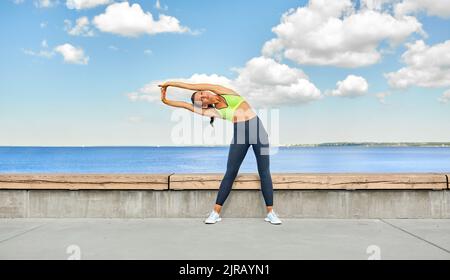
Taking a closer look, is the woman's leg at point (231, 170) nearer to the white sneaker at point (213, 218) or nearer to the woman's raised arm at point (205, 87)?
the white sneaker at point (213, 218)

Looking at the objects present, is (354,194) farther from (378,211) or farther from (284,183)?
(284,183)

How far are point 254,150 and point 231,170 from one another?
402mm

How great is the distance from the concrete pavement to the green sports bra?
1.44 metres

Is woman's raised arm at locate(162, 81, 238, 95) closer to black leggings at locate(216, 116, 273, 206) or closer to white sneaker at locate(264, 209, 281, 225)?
black leggings at locate(216, 116, 273, 206)

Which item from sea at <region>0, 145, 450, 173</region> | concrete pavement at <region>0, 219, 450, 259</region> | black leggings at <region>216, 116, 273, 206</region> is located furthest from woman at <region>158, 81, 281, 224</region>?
sea at <region>0, 145, 450, 173</region>

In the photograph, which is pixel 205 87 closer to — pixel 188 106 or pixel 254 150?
pixel 188 106

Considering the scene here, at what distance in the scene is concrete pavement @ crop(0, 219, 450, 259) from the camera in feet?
12.2

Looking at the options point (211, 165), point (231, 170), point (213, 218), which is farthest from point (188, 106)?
point (211, 165)

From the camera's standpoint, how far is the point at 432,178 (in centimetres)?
548

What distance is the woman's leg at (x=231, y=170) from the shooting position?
5.12 meters

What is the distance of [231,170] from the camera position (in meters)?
5.15

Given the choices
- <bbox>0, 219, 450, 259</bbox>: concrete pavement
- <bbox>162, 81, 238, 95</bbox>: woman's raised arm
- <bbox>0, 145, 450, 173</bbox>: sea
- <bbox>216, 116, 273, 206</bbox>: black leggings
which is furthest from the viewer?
<bbox>0, 145, 450, 173</bbox>: sea
